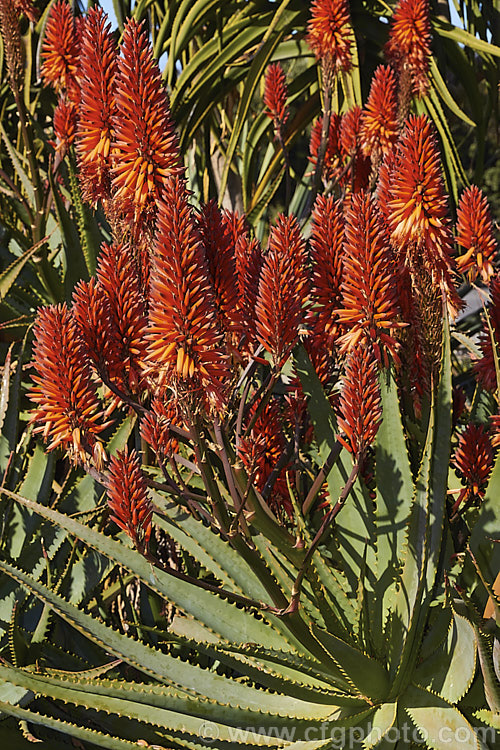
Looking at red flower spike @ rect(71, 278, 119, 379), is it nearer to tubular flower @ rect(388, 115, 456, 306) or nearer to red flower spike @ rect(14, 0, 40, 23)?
tubular flower @ rect(388, 115, 456, 306)

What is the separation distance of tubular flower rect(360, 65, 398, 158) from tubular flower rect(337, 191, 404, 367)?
480 millimetres

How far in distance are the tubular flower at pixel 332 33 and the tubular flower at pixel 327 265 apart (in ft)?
2.21

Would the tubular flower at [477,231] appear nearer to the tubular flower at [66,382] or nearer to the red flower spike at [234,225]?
the red flower spike at [234,225]

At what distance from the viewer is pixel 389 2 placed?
1840 millimetres

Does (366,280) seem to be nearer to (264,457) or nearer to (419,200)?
(419,200)

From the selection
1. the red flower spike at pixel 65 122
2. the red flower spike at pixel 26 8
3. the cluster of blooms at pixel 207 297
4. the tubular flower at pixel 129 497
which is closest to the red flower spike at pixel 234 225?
the cluster of blooms at pixel 207 297

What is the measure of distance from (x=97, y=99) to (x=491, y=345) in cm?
57

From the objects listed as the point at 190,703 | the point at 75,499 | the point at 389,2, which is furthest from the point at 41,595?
the point at 389,2

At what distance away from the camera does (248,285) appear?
0.85m

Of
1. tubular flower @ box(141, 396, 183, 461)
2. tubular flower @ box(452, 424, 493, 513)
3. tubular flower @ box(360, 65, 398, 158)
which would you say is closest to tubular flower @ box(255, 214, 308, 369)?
tubular flower @ box(141, 396, 183, 461)

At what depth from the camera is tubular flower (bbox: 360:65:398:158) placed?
123 cm

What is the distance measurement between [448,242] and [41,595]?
662 mm

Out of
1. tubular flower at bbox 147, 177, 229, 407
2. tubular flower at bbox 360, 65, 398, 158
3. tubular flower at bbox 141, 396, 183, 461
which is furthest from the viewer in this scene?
tubular flower at bbox 360, 65, 398, 158

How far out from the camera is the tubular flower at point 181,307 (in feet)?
2.17
